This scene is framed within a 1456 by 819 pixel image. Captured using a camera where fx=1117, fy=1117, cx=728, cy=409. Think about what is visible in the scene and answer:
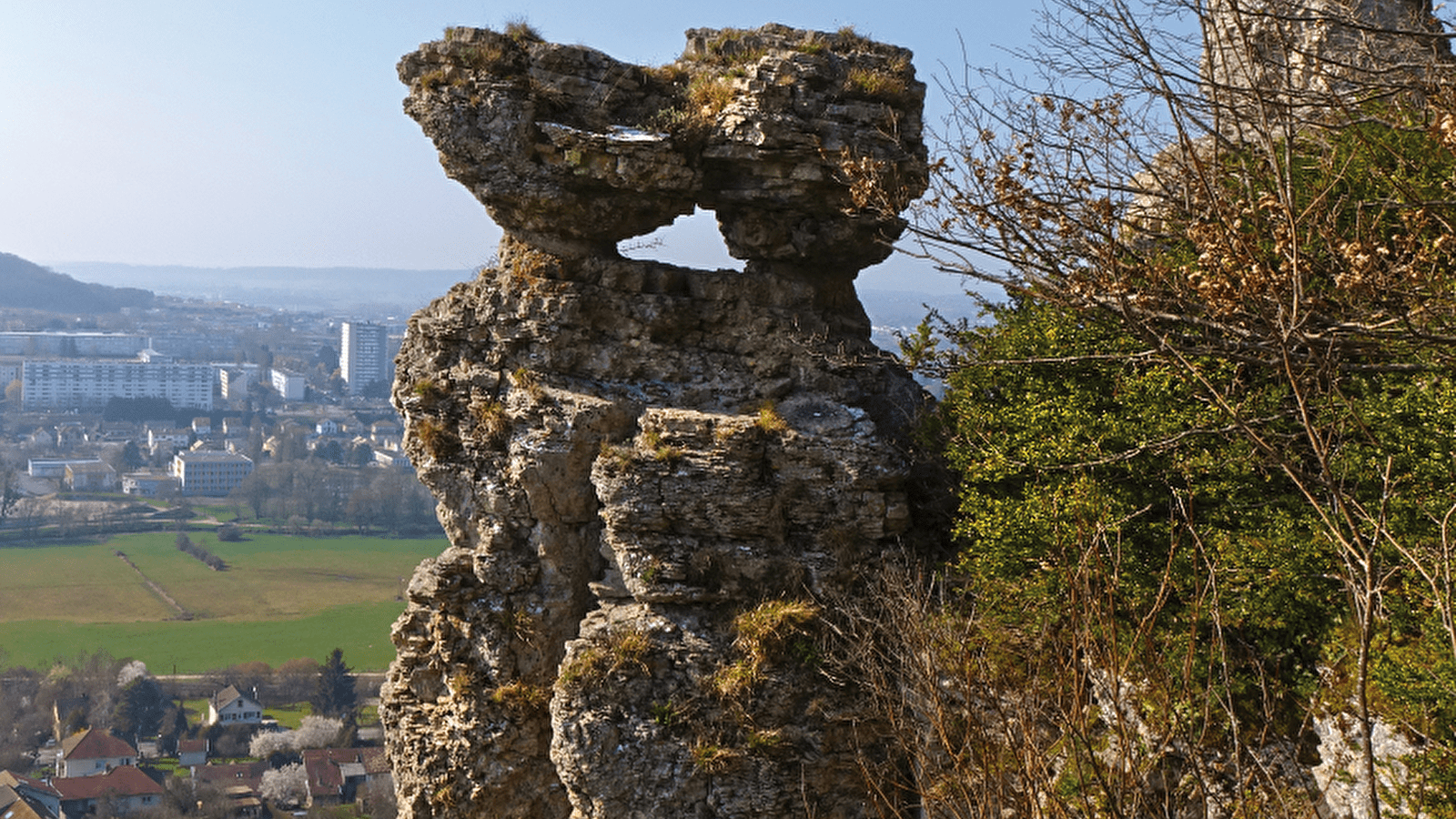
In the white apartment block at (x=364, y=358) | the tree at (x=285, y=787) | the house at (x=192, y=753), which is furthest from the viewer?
the white apartment block at (x=364, y=358)

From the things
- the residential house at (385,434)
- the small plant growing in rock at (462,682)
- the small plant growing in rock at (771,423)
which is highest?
the small plant growing in rock at (771,423)

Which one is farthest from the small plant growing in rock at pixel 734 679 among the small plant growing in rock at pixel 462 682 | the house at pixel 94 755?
the house at pixel 94 755

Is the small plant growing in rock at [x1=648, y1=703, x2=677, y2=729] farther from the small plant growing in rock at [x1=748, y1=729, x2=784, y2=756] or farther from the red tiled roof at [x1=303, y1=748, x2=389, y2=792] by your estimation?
the red tiled roof at [x1=303, y1=748, x2=389, y2=792]

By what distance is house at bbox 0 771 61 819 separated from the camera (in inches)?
1465

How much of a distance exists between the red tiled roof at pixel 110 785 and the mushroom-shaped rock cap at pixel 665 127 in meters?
41.6

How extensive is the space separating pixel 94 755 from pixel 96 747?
41 centimetres

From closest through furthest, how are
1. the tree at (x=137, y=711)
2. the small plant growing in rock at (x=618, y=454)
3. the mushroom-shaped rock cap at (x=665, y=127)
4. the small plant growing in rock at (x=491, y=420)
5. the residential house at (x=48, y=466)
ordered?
1. the small plant growing in rock at (x=618, y=454)
2. the mushroom-shaped rock cap at (x=665, y=127)
3. the small plant growing in rock at (x=491, y=420)
4. the tree at (x=137, y=711)
5. the residential house at (x=48, y=466)

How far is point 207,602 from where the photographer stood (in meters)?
65.2

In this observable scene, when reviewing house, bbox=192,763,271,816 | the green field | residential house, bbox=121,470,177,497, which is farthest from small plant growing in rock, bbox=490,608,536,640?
residential house, bbox=121,470,177,497

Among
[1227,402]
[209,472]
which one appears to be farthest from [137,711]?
[1227,402]

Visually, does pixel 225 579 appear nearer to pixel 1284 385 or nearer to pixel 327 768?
pixel 327 768

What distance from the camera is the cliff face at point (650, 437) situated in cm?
1195

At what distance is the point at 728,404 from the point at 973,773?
7.33 metres

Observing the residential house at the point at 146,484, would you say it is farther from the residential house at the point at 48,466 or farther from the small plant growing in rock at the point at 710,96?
the small plant growing in rock at the point at 710,96
